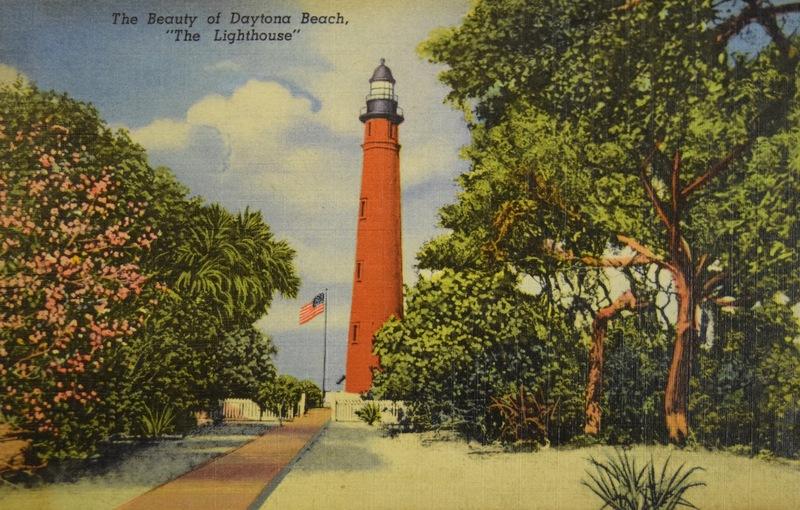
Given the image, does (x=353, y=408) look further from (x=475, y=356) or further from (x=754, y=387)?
(x=754, y=387)

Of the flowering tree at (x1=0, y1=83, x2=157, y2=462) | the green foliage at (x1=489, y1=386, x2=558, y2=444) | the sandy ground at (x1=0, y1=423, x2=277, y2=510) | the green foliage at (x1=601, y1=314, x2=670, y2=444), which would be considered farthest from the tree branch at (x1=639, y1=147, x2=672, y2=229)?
the sandy ground at (x1=0, y1=423, x2=277, y2=510)

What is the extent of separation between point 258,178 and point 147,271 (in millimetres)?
2464

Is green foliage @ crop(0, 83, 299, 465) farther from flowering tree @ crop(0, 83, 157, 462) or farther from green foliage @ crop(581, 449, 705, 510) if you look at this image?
green foliage @ crop(581, 449, 705, 510)

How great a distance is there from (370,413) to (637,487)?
6.97 meters

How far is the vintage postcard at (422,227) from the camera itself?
1044 cm

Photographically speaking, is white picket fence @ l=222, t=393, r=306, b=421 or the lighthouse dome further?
white picket fence @ l=222, t=393, r=306, b=421

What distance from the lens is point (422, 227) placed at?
1138cm

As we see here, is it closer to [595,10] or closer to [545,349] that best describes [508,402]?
[545,349]

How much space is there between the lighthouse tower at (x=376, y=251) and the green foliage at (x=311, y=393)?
68.8 inches

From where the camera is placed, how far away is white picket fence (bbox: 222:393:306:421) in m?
16.6

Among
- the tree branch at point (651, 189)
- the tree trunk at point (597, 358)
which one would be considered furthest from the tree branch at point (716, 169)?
the tree trunk at point (597, 358)

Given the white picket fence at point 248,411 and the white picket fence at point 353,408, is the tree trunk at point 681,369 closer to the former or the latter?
the white picket fence at point 353,408

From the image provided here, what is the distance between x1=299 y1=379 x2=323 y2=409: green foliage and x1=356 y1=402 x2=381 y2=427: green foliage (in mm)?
2180

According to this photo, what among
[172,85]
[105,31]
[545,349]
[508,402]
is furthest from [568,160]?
[105,31]
